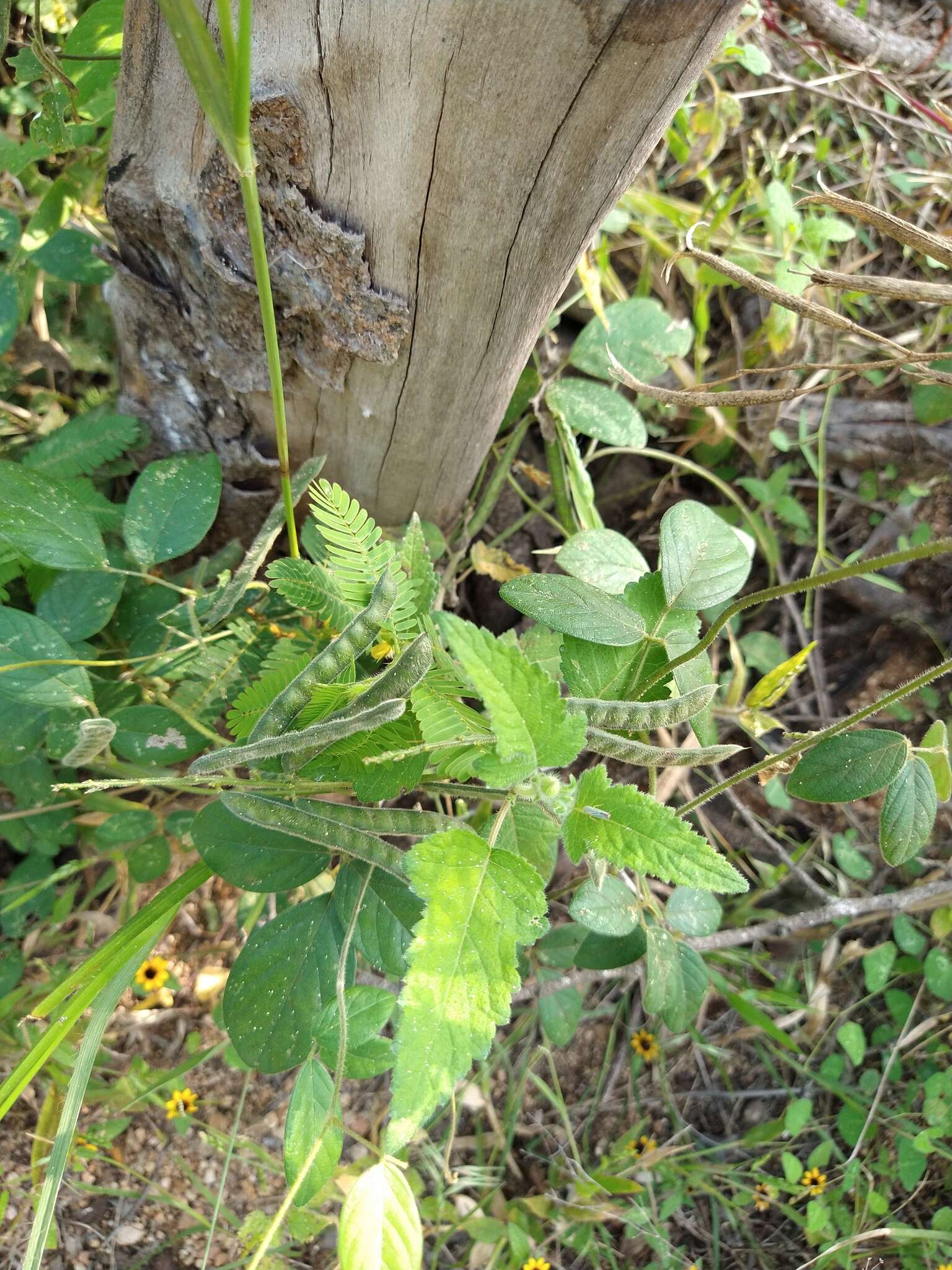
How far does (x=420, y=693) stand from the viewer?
105 cm

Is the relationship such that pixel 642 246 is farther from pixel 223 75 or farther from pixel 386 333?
pixel 223 75

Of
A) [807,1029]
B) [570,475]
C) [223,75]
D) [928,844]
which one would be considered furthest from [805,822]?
[223,75]

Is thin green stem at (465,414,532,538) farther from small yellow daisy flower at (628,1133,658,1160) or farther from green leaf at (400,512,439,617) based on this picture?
small yellow daisy flower at (628,1133,658,1160)

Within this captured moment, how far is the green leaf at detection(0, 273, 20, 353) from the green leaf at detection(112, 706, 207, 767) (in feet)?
2.41

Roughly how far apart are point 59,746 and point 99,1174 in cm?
109

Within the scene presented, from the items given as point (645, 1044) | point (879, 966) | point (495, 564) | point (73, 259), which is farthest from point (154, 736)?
point (879, 966)

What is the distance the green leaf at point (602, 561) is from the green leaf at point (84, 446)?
829 mm

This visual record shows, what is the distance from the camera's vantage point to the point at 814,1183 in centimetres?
184

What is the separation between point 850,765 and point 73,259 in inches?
62.4

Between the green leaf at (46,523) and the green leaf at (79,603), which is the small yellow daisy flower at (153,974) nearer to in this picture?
the green leaf at (79,603)

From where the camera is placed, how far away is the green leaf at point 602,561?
139cm

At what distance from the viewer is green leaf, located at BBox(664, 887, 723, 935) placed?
1.49 m

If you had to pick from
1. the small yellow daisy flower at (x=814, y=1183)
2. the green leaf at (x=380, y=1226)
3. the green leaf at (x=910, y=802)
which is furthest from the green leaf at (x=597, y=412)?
the small yellow daisy flower at (x=814, y=1183)

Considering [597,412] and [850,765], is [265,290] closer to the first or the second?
[597,412]
